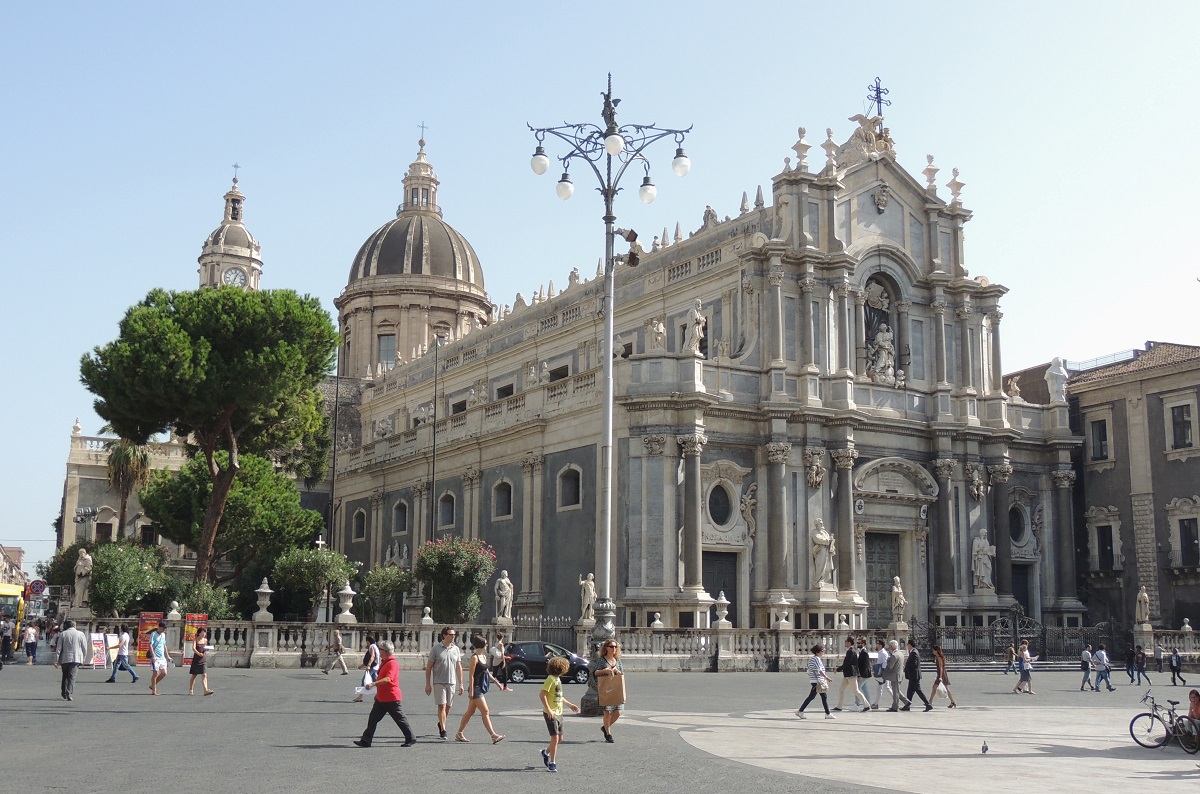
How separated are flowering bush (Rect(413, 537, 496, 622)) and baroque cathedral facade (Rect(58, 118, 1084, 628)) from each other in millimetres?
3027

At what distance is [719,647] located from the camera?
35.2 metres

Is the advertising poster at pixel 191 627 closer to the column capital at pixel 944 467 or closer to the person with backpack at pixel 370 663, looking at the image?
the person with backpack at pixel 370 663

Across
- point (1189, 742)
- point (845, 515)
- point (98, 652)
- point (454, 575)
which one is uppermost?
point (845, 515)

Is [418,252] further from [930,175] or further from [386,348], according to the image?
[930,175]

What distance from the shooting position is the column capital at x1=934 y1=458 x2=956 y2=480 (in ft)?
147

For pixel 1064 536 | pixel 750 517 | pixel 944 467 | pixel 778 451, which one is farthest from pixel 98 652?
pixel 1064 536

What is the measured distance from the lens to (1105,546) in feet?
157

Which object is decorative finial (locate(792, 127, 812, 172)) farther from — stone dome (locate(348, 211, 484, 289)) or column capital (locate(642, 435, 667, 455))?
stone dome (locate(348, 211, 484, 289))

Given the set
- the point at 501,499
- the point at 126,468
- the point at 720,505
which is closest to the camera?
the point at 720,505

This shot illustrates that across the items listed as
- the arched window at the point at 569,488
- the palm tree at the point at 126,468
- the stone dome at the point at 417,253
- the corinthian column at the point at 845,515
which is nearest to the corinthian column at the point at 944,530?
the corinthian column at the point at 845,515

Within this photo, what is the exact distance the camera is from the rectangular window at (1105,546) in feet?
156

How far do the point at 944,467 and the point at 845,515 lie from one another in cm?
495

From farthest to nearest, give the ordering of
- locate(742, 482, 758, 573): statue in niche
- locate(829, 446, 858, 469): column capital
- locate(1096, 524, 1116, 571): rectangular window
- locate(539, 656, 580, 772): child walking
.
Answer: locate(1096, 524, 1116, 571): rectangular window
locate(829, 446, 858, 469): column capital
locate(742, 482, 758, 573): statue in niche
locate(539, 656, 580, 772): child walking

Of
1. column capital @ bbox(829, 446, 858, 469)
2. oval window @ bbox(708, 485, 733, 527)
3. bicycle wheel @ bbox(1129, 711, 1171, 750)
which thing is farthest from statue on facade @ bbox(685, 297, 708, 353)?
bicycle wheel @ bbox(1129, 711, 1171, 750)
